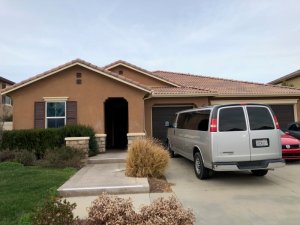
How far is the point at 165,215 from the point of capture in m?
4.09

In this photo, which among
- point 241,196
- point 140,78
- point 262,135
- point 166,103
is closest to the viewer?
point 241,196

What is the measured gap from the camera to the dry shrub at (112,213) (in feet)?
14.0

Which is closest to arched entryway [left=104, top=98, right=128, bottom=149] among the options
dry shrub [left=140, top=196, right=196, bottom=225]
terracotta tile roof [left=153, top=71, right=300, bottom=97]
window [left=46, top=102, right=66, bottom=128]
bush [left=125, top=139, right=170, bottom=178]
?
window [left=46, top=102, right=66, bottom=128]

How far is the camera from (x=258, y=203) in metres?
6.66

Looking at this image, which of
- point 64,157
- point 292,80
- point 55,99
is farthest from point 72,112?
point 292,80

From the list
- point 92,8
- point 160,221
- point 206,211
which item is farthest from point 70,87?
point 160,221

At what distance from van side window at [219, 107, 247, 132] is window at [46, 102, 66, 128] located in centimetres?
891

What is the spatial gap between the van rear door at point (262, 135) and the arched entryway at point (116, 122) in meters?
11.1

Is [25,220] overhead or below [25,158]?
below

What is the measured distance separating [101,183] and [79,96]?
733 centimetres

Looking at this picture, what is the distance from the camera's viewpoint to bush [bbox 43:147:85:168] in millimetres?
11232

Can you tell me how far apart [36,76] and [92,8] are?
14.1ft

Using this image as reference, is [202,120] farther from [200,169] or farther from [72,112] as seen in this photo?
[72,112]

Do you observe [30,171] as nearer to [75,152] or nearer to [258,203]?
[75,152]
